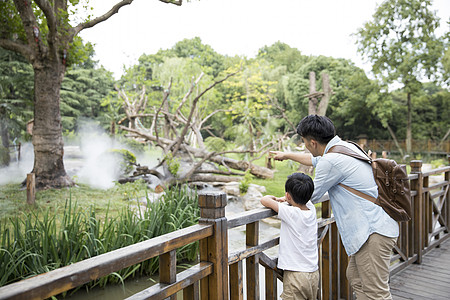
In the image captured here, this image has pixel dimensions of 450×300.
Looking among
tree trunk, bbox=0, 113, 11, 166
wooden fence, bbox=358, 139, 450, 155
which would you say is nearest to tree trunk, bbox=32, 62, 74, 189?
tree trunk, bbox=0, 113, 11, 166

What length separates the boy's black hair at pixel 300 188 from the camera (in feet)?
5.03

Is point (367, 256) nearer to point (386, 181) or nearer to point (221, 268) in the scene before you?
point (386, 181)

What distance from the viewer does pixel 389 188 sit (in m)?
1.50

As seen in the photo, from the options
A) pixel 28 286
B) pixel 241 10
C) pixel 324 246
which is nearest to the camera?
pixel 28 286

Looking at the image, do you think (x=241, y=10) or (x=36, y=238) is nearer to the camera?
(x=36, y=238)

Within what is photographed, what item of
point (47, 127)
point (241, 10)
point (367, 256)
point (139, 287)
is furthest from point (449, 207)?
point (241, 10)

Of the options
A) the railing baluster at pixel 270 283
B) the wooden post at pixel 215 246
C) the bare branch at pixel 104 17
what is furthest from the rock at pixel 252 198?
the wooden post at pixel 215 246

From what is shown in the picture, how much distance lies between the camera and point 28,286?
0.75m

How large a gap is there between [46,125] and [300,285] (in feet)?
21.0

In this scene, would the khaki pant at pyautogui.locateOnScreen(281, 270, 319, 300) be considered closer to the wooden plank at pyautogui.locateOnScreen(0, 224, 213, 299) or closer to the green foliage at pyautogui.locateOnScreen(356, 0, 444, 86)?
the wooden plank at pyautogui.locateOnScreen(0, 224, 213, 299)

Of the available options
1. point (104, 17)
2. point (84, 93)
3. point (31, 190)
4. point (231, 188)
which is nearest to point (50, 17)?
point (104, 17)

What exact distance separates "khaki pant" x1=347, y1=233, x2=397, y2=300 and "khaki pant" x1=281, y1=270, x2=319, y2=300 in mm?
214

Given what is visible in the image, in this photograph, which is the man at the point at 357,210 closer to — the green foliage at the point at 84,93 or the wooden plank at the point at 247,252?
the wooden plank at the point at 247,252

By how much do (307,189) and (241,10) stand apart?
31.2m
